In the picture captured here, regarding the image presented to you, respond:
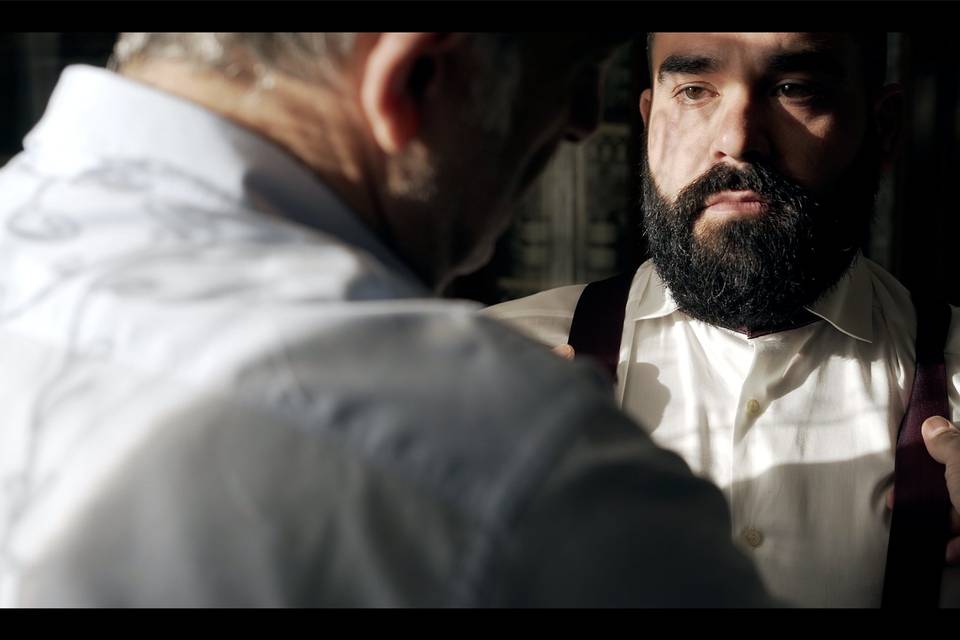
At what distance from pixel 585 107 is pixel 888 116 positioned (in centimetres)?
81

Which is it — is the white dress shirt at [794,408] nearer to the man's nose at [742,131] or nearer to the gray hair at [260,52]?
the man's nose at [742,131]

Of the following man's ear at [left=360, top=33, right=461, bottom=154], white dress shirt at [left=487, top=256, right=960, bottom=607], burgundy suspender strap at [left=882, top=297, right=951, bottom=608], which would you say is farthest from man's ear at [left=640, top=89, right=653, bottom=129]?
man's ear at [left=360, top=33, right=461, bottom=154]

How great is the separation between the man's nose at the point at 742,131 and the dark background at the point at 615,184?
82 centimetres

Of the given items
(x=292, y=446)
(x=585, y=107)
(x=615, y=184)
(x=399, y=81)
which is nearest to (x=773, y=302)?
(x=585, y=107)

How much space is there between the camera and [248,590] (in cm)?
42

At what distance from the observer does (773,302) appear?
125 cm

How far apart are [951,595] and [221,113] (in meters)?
0.93

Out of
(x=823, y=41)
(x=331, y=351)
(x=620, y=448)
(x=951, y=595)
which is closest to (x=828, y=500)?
(x=951, y=595)

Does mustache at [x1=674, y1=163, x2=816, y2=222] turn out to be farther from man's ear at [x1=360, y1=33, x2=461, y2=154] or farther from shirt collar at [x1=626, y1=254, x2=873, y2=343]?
man's ear at [x1=360, y1=33, x2=461, y2=154]

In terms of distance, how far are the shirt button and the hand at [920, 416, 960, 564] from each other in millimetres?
201

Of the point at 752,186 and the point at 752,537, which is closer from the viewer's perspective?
the point at 752,537

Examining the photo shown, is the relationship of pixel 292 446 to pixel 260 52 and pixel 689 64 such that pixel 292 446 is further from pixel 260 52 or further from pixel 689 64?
pixel 689 64

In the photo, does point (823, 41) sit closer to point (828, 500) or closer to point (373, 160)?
point (828, 500)

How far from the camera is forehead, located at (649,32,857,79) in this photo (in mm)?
1179
